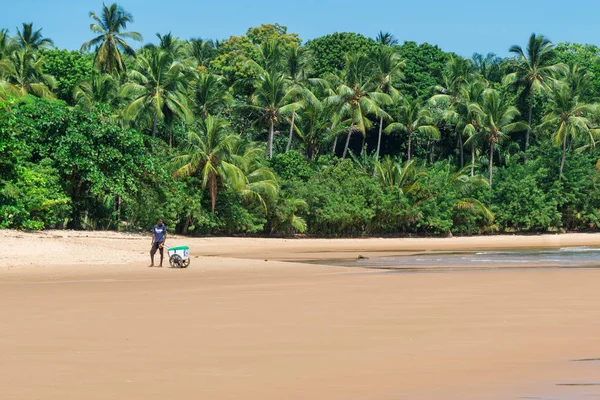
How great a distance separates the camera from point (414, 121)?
58500mm

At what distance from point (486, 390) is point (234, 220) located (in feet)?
119

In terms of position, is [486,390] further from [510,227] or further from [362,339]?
[510,227]

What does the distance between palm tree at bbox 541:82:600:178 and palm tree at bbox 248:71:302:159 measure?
18.1m

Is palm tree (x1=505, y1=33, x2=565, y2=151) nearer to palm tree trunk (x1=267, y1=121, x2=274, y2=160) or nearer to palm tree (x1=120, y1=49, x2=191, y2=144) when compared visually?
palm tree trunk (x1=267, y1=121, x2=274, y2=160)

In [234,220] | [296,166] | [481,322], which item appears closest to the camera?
[481,322]

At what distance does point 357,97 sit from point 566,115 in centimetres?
1400

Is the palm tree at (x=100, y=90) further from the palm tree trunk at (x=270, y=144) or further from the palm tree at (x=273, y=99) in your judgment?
the palm tree trunk at (x=270, y=144)

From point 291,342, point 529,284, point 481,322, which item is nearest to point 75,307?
point 291,342

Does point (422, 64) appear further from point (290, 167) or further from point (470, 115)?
point (290, 167)

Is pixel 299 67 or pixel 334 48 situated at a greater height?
pixel 334 48

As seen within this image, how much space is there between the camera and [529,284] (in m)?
16.2

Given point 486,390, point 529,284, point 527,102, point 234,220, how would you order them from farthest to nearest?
point 527,102 → point 234,220 → point 529,284 → point 486,390

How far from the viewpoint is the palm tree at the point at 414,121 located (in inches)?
2266

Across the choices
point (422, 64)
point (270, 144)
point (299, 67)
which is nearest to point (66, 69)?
point (270, 144)
